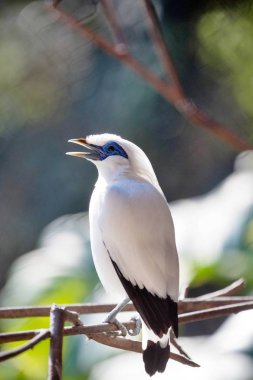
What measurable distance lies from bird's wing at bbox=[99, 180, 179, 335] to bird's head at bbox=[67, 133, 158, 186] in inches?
2.9

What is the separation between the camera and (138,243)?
4.32ft

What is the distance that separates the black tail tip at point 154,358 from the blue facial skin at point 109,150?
387 mm

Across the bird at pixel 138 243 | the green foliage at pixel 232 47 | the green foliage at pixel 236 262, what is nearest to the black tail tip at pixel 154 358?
the bird at pixel 138 243

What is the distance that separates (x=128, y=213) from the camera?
4.42ft

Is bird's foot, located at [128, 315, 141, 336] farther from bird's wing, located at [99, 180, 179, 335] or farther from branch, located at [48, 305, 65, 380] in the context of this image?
branch, located at [48, 305, 65, 380]

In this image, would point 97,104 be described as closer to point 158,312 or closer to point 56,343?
point 158,312

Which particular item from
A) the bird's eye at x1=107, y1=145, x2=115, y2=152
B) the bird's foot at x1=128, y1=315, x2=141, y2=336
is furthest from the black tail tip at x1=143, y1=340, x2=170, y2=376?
the bird's eye at x1=107, y1=145, x2=115, y2=152

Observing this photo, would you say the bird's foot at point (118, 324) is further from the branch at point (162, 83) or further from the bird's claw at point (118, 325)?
the branch at point (162, 83)

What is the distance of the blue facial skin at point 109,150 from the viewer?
4.76 feet

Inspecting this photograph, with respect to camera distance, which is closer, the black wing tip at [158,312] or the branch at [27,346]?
the branch at [27,346]

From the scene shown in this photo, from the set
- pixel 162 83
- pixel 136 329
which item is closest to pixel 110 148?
pixel 162 83

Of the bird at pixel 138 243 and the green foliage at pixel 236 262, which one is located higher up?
the bird at pixel 138 243

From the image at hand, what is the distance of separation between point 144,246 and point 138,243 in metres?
0.01

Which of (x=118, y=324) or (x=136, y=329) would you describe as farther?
(x=136, y=329)
